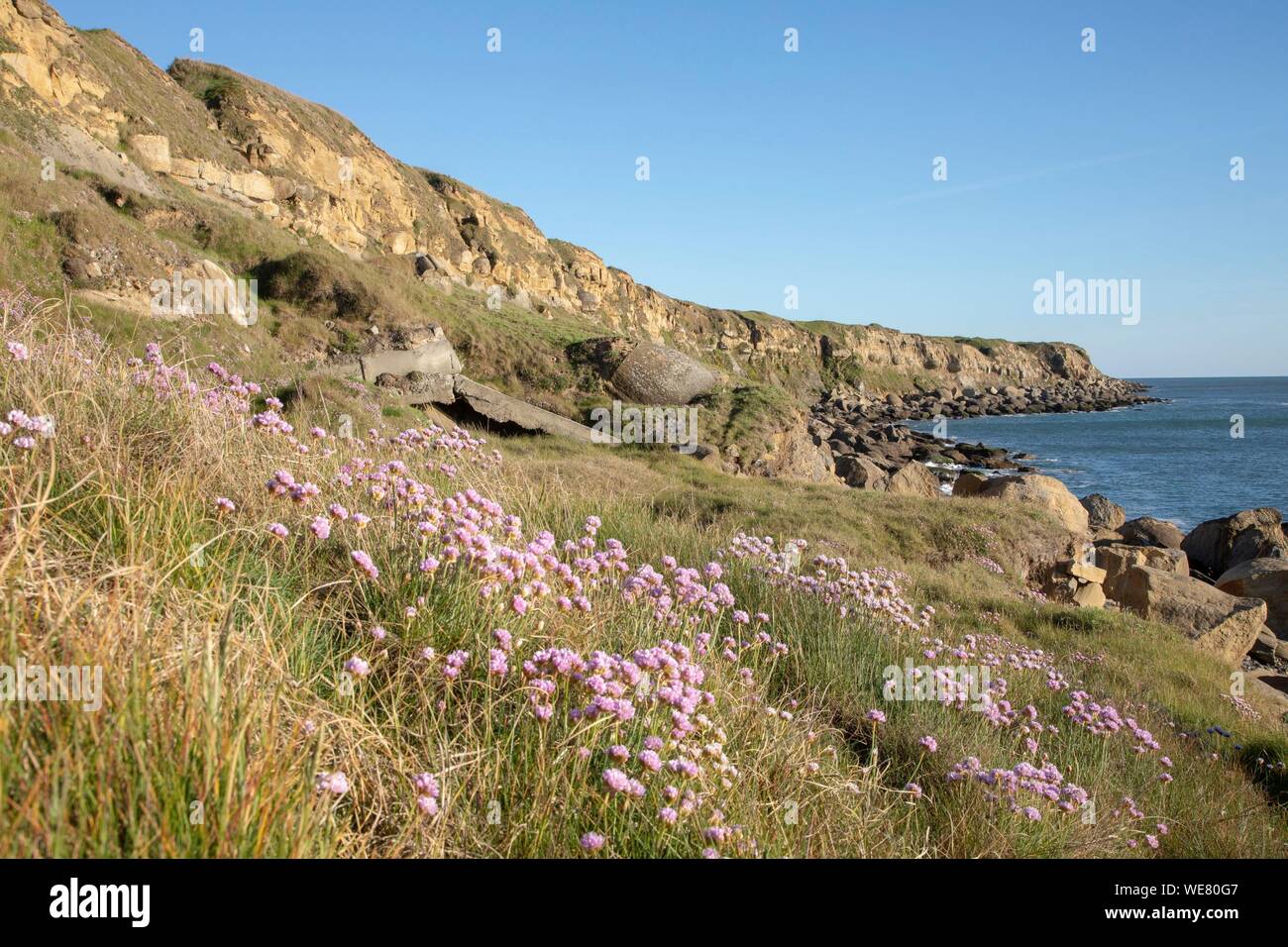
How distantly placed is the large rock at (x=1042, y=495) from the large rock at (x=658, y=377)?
34.4 feet

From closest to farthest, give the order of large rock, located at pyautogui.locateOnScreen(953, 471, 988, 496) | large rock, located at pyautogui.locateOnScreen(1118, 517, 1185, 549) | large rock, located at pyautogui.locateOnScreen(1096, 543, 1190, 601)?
large rock, located at pyautogui.locateOnScreen(1096, 543, 1190, 601)
large rock, located at pyautogui.locateOnScreen(953, 471, 988, 496)
large rock, located at pyautogui.locateOnScreen(1118, 517, 1185, 549)

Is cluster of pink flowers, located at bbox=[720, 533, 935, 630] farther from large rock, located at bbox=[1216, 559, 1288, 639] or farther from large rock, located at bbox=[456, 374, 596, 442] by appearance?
large rock, located at bbox=[456, 374, 596, 442]

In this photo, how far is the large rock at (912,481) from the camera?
81.0 ft

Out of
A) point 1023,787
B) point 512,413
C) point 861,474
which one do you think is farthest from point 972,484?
point 1023,787

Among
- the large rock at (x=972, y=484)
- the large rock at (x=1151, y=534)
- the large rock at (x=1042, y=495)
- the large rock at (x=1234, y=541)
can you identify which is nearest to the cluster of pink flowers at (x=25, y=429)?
the large rock at (x=1042, y=495)

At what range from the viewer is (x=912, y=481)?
25188 mm

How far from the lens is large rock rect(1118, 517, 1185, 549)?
2458cm

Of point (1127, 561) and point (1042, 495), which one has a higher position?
point (1042, 495)

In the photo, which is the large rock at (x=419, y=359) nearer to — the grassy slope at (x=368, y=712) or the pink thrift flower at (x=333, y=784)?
the grassy slope at (x=368, y=712)

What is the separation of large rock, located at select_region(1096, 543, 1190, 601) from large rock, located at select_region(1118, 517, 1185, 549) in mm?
6339

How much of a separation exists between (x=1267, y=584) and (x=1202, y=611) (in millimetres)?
6385

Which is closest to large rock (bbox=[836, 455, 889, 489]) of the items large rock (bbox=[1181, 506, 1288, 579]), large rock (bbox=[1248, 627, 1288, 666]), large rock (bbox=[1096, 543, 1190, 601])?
large rock (bbox=[1096, 543, 1190, 601])

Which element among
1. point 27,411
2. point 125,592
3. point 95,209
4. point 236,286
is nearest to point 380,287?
point 236,286

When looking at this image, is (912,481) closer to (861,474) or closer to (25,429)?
(861,474)
